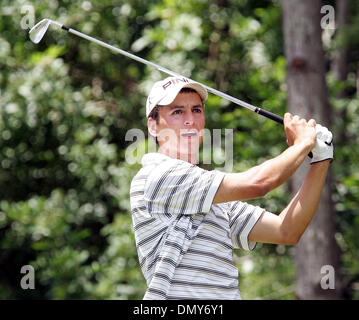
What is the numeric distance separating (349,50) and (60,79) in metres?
2.64

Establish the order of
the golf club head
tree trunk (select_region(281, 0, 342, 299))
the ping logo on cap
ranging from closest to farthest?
1. the ping logo on cap
2. the golf club head
3. tree trunk (select_region(281, 0, 342, 299))

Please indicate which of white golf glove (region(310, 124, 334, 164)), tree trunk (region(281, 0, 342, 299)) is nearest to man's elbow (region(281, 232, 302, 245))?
white golf glove (region(310, 124, 334, 164))

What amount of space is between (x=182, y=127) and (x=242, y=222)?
43cm

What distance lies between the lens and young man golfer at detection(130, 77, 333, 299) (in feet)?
8.63

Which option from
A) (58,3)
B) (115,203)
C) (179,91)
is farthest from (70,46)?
(179,91)

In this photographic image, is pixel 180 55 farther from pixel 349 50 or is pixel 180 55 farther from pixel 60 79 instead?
pixel 349 50

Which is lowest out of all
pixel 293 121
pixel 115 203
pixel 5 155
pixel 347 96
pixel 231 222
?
pixel 231 222

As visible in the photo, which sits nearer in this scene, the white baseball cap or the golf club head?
the white baseball cap

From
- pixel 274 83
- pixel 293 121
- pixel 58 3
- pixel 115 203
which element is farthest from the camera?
pixel 58 3

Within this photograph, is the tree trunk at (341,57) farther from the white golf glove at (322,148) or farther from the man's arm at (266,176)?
the man's arm at (266,176)

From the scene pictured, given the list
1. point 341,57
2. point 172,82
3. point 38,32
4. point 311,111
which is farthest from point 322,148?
point 341,57

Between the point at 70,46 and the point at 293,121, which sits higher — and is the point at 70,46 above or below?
above

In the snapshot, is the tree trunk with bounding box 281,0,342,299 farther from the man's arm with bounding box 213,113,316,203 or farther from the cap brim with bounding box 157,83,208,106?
the man's arm with bounding box 213,113,316,203

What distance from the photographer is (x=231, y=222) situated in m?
2.91
